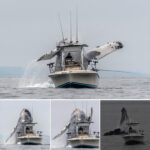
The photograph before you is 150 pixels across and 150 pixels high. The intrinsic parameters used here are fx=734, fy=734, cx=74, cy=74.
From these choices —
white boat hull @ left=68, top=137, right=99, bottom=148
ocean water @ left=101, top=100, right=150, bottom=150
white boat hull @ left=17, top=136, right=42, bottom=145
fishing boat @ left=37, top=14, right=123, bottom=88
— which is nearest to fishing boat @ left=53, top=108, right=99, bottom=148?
white boat hull @ left=68, top=137, right=99, bottom=148

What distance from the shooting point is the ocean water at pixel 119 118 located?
26.4 feet

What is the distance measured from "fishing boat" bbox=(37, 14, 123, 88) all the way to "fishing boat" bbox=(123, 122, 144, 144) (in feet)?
3.02

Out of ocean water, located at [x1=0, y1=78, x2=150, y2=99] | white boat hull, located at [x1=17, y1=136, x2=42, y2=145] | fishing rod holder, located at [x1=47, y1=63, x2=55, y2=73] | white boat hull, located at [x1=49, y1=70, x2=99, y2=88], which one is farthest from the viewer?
white boat hull, located at [x1=49, y1=70, x2=99, y2=88]

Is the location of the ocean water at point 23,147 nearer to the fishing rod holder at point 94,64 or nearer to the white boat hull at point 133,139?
the white boat hull at point 133,139

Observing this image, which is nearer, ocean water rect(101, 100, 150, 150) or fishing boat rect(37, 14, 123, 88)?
ocean water rect(101, 100, 150, 150)

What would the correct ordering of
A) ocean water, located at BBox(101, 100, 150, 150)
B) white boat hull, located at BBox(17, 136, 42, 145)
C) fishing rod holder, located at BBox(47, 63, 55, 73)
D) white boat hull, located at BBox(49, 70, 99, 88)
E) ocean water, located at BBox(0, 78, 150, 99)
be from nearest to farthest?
ocean water, located at BBox(101, 100, 150, 150) < white boat hull, located at BBox(17, 136, 42, 145) < ocean water, located at BBox(0, 78, 150, 99) < fishing rod holder, located at BBox(47, 63, 55, 73) < white boat hull, located at BBox(49, 70, 99, 88)

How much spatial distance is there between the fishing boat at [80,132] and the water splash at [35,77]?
81 centimetres

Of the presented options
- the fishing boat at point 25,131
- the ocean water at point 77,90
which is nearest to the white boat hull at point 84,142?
the fishing boat at point 25,131

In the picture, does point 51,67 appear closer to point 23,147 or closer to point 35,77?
point 35,77

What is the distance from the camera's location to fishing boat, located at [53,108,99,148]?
318 inches

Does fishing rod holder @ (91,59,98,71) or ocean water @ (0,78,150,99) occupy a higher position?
fishing rod holder @ (91,59,98,71)

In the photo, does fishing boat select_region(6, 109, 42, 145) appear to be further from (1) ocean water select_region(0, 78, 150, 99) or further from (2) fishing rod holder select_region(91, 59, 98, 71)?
Answer: (2) fishing rod holder select_region(91, 59, 98, 71)

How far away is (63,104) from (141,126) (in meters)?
0.89

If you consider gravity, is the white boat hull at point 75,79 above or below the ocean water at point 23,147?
above
